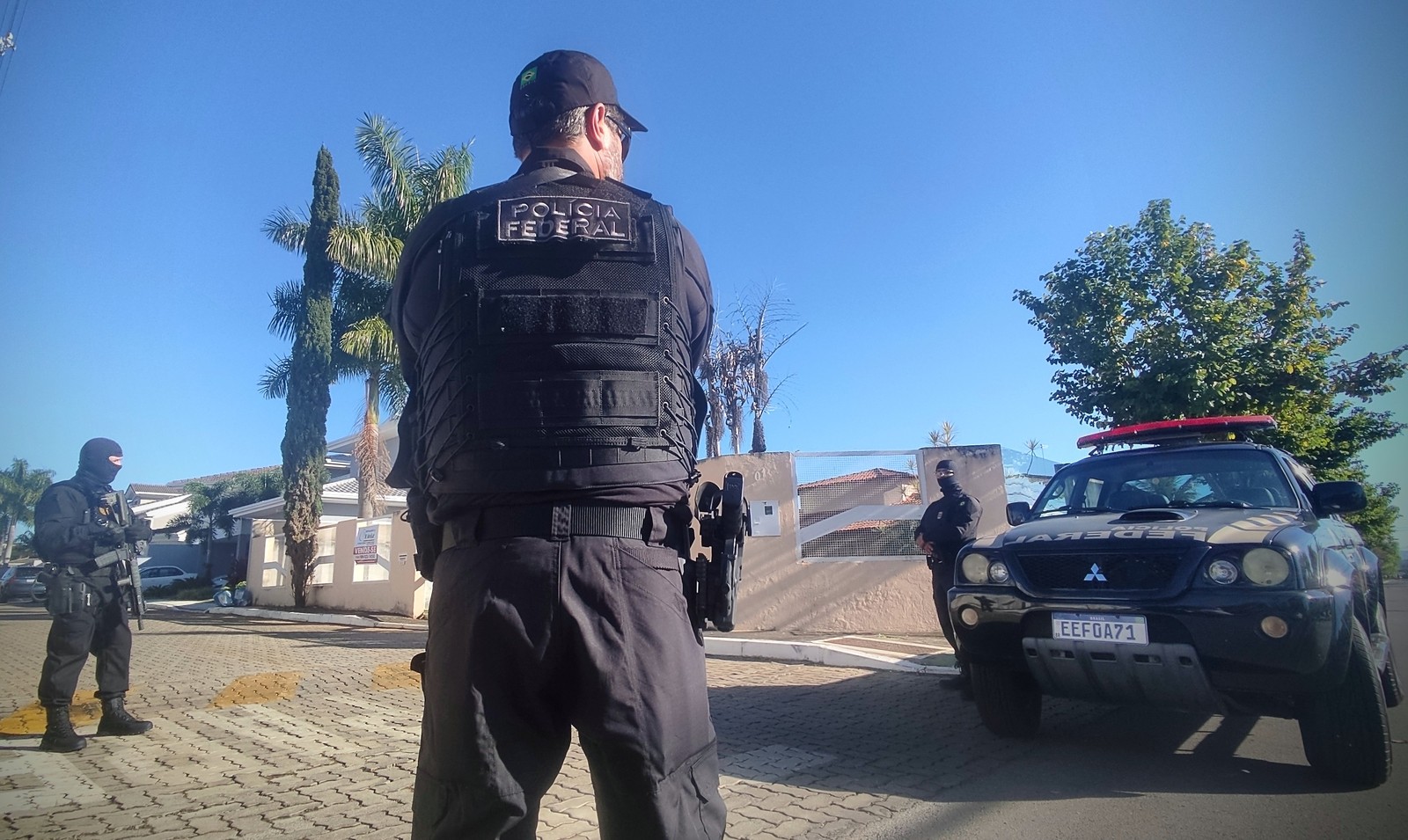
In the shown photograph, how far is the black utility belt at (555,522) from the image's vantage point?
1445 millimetres

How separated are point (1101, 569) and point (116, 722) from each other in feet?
19.2

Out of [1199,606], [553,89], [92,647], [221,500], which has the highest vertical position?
[221,500]

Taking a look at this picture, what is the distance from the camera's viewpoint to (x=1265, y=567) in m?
3.52

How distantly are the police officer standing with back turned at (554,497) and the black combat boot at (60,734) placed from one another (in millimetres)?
4463

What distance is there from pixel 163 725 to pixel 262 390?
19480 mm

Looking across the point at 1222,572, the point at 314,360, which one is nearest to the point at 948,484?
the point at 1222,572

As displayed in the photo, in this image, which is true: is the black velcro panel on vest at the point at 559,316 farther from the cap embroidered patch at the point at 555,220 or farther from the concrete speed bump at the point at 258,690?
the concrete speed bump at the point at 258,690

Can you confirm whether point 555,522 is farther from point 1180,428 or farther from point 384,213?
point 384,213

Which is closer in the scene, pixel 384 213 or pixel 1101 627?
pixel 1101 627

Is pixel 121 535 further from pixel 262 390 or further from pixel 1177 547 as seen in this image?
pixel 262 390

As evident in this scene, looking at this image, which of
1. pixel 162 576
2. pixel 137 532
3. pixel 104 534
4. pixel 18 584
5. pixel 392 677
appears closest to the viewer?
pixel 104 534

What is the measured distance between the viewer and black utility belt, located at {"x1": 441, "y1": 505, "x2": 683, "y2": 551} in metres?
1.45

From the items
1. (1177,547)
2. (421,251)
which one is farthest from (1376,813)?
(421,251)

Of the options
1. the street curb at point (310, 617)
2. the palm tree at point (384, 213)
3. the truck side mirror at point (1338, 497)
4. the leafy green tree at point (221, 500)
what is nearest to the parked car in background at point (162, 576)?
the leafy green tree at point (221, 500)
